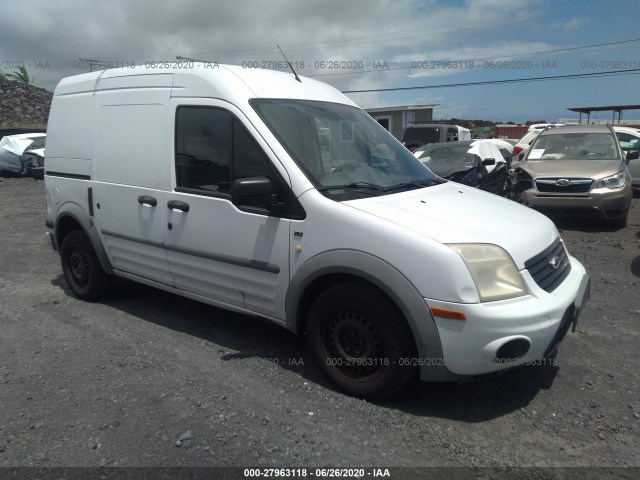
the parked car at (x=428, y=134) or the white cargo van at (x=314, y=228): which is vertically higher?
the parked car at (x=428, y=134)

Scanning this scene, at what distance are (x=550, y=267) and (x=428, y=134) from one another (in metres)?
18.3

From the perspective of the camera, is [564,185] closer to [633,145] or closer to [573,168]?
[573,168]

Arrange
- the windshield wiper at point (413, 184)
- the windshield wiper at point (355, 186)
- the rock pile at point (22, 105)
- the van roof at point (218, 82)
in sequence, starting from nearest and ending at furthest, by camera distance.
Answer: the windshield wiper at point (355, 186)
the windshield wiper at point (413, 184)
the van roof at point (218, 82)
the rock pile at point (22, 105)

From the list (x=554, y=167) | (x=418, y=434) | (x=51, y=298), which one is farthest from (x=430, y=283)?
(x=554, y=167)

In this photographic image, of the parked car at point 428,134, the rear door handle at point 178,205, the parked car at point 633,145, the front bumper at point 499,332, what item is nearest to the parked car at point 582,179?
the parked car at point 633,145

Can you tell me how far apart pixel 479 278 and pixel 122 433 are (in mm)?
2249

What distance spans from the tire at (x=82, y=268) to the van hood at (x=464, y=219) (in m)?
3.12

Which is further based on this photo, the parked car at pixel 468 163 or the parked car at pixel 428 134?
the parked car at pixel 428 134

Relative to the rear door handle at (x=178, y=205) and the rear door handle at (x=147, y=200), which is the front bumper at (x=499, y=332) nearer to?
the rear door handle at (x=178, y=205)

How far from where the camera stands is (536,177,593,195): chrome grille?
8320 millimetres

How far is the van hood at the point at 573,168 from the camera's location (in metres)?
8.43

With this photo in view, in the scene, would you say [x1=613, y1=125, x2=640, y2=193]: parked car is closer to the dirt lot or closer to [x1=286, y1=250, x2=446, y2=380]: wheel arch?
the dirt lot

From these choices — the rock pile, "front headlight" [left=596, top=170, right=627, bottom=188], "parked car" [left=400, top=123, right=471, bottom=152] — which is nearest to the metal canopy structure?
"parked car" [left=400, top=123, right=471, bottom=152]

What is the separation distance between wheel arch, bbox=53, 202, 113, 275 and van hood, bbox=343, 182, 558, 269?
284 cm
